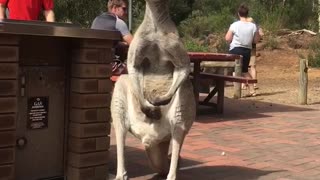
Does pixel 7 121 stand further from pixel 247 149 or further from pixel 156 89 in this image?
pixel 247 149

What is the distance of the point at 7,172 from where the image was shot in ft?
14.2

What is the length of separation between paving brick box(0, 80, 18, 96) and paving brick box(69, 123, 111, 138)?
68 centimetres

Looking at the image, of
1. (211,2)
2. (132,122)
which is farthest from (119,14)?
(211,2)

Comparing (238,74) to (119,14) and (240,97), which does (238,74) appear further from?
(119,14)

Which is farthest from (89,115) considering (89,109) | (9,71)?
(9,71)

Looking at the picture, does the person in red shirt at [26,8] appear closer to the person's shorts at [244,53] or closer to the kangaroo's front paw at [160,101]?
the kangaroo's front paw at [160,101]

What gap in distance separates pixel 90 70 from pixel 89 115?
1.20 ft

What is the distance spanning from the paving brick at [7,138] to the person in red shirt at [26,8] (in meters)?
2.20

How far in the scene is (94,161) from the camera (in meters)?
4.95

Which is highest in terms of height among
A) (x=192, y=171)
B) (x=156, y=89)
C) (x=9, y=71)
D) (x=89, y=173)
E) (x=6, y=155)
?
(x=9, y=71)

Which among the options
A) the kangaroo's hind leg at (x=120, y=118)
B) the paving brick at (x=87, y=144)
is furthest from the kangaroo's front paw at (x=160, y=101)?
the paving brick at (x=87, y=144)

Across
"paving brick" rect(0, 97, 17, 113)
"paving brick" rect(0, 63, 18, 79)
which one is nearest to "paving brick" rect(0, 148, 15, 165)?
"paving brick" rect(0, 97, 17, 113)

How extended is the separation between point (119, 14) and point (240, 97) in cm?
526

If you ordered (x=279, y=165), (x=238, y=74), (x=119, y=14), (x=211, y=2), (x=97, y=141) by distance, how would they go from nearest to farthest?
(x=97, y=141) → (x=279, y=165) → (x=119, y=14) → (x=238, y=74) → (x=211, y=2)
